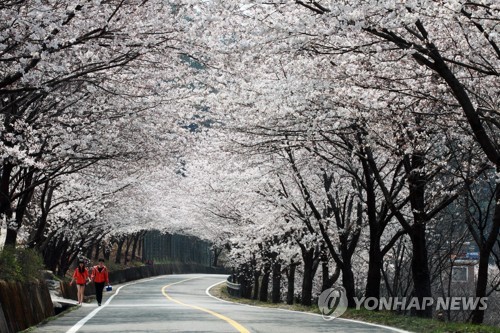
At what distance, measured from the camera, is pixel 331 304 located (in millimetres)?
24438

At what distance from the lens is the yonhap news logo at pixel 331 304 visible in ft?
68.6

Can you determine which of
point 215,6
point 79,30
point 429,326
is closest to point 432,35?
point 215,6

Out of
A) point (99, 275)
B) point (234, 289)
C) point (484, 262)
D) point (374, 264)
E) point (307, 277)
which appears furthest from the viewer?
point (234, 289)

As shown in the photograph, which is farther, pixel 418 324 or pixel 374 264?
pixel 374 264

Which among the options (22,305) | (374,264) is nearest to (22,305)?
(22,305)

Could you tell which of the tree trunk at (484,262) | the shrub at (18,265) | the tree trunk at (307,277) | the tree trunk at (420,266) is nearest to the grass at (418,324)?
the tree trunk at (420,266)

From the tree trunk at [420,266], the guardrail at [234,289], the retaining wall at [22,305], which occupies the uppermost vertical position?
the tree trunk at [420,266]

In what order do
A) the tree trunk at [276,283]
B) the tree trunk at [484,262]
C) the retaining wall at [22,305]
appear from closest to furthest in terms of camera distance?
the retaining wall at [22,305], the tree trunk at [484,262], the tree trunk at [276,283]

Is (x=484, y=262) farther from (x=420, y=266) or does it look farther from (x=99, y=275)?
(x=99, y=275)

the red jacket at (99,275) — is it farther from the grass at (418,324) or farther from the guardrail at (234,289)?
the guardrail at (234,289)

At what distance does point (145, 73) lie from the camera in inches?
687

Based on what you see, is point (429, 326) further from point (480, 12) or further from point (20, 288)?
point (20, 288)

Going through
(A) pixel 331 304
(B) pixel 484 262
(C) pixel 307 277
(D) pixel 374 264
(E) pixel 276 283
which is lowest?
(A) pixel 331 304

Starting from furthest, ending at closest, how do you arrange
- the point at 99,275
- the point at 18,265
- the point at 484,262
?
the point at 99,275, the point at 484,262, the point at 18,265
